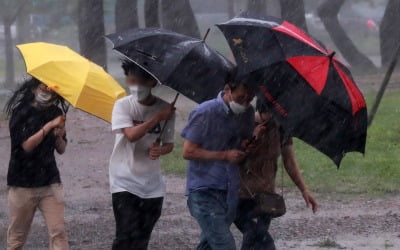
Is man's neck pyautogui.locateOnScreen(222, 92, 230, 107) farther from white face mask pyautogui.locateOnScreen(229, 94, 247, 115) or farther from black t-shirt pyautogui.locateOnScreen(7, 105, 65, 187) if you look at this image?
black t-shirt pyautogui.locateOnScreen(7, 105, 65, 187)

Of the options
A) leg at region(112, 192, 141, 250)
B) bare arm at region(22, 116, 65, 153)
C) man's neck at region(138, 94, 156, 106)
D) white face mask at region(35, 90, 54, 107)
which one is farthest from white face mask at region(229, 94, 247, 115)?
white face mask at region(35, 90, 54, 107)

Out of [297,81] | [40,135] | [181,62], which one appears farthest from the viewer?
[40,135]

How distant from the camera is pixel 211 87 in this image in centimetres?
562

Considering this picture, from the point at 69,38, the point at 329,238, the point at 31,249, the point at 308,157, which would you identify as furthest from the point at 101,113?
the point at 69,38

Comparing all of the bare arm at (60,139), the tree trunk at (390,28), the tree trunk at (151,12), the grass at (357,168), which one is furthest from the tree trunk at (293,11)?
the bare arm at (60,139)

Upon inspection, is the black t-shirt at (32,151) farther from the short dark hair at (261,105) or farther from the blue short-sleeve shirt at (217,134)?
the short dark hair at (261,105)

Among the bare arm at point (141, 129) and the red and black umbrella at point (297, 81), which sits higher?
the red and black umbrella at point (297, 81)

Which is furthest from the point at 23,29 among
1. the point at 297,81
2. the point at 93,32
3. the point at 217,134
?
the point at 297,81

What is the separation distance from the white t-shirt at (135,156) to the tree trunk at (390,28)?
2267 cm

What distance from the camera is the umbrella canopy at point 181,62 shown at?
5527 mm

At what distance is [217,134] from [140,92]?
21.6 inches

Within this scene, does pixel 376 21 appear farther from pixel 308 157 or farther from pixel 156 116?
pixel 156 116

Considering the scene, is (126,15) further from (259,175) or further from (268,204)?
(268,204)

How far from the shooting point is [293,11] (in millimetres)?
27203
